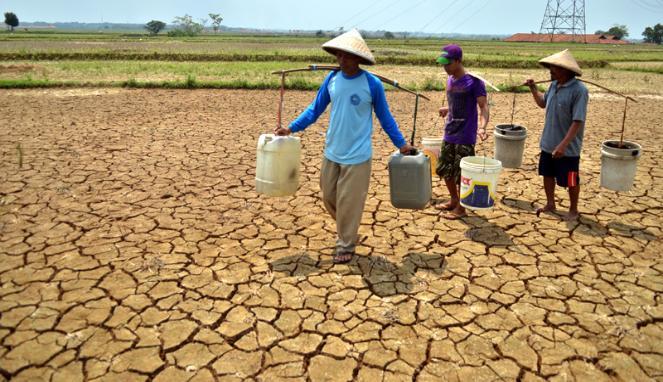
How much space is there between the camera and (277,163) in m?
3.63

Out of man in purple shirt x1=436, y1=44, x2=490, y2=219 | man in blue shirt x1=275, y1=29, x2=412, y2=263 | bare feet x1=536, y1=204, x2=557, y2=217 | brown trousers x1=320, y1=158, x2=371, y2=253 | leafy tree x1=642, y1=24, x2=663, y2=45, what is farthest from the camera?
leafy tree x1=642, y1=24, x2=663, y2=45

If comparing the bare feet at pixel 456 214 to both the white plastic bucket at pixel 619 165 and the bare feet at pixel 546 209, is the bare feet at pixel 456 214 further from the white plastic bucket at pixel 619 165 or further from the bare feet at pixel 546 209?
the white plastic bucket at pixel 619 165

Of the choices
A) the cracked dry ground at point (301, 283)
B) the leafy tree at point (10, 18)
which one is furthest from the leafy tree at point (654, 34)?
the leafy tree at point (10, 18)

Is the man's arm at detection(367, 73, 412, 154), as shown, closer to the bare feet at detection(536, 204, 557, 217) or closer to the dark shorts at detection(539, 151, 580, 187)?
the dark shorts at detection(539, 151, 580, 187)

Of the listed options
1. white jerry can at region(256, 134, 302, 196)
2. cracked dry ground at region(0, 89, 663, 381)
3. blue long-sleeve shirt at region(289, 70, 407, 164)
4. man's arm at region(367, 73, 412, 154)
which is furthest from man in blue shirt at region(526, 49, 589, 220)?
white jerry can at region(256, 134, 302, 196)

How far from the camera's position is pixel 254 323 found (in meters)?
2.92

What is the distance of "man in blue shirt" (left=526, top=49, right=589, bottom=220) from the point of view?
151 inches

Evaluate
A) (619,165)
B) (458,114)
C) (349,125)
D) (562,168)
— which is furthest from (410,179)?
(619,165)

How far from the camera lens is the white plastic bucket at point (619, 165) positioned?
4191 mm

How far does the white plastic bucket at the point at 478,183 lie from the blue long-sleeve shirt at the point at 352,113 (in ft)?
3.05

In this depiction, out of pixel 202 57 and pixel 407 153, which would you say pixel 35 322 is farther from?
pixel 202 57

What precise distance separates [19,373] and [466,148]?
3.61 meters

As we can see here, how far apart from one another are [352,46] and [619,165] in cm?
285

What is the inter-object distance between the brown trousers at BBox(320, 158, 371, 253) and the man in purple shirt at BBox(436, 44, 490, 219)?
3.78 feet
